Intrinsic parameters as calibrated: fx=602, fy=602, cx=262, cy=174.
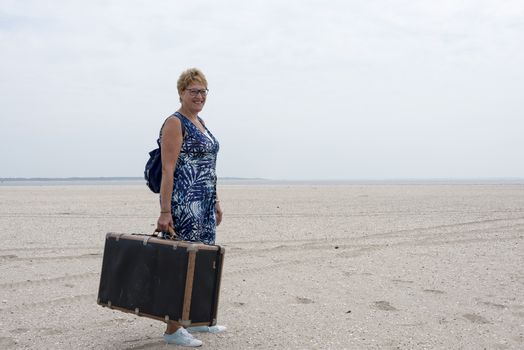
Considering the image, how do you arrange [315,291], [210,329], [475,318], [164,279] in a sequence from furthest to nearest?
[315,291] < [475,318] < [210,329] < [164,279]

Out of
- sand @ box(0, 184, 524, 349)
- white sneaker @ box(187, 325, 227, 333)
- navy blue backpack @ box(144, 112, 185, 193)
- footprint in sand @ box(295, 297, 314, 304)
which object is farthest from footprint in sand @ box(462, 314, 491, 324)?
navy blue backpack @ box(144, 112, 185, 193)

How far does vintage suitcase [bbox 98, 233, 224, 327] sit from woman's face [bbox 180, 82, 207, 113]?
987 millimetres

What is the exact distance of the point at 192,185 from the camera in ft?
14.2

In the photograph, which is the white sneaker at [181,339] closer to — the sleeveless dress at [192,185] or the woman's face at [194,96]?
the sleeveless dress at [192,185]

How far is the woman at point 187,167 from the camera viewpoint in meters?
4.19

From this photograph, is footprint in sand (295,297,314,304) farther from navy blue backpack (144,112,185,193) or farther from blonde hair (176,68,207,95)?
blonde hair (176,68,207,95)

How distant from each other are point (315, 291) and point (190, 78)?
8.90ft

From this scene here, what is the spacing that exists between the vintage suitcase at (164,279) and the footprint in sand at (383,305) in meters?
1.90

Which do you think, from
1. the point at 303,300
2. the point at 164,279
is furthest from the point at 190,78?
the point at 303,300

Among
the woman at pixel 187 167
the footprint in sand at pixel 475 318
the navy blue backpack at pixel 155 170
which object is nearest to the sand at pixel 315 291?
the footprint in sand at pixel 475 318

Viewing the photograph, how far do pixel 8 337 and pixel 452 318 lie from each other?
138 inches

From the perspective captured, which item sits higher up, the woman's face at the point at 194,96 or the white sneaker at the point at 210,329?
the woman's face at the point at 194,96

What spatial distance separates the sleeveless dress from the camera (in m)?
4.29

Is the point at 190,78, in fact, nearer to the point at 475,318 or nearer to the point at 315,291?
the point at 315,291
